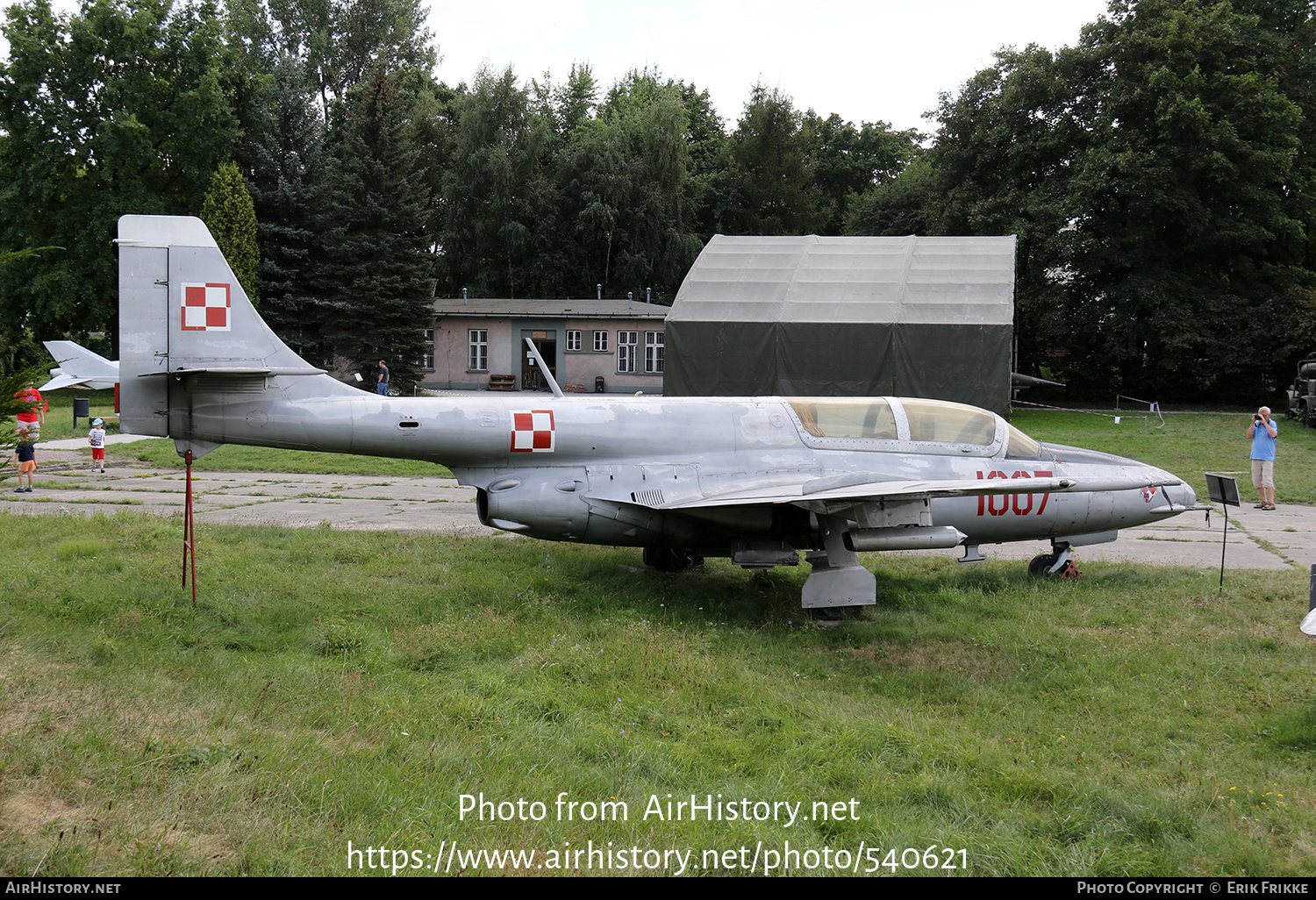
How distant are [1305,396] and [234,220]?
130 feet

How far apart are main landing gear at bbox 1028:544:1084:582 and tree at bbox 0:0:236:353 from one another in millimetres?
37940

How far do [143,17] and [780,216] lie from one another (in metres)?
36.1

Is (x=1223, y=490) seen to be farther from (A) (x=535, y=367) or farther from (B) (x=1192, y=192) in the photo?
(A) (x=535, y=367)

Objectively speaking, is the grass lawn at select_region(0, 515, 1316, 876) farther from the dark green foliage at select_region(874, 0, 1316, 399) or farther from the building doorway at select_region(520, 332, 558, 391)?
the building doorway at select_region(520, 332, 558, 391)

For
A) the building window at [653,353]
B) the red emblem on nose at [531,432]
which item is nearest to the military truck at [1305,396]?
the building window at [653,353]

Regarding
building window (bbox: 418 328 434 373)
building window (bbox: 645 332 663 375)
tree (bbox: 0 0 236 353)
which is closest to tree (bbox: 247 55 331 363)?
tree (bbox: 0 0 236 353)

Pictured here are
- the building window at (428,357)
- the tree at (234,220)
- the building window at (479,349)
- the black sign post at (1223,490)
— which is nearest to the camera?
the black sign post at (1223,490)

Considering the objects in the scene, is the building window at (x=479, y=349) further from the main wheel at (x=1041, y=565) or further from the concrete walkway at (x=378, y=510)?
the main wheel at (x=1041, y=565)

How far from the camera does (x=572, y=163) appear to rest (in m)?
52.4

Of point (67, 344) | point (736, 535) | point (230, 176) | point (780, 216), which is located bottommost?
point (736, 535)

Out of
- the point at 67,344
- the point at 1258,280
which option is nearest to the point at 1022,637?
the point at 67,344

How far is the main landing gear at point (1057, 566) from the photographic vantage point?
1026cm

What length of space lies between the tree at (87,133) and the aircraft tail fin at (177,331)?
109 ft

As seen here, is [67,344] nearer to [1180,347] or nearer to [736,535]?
[736,535]
